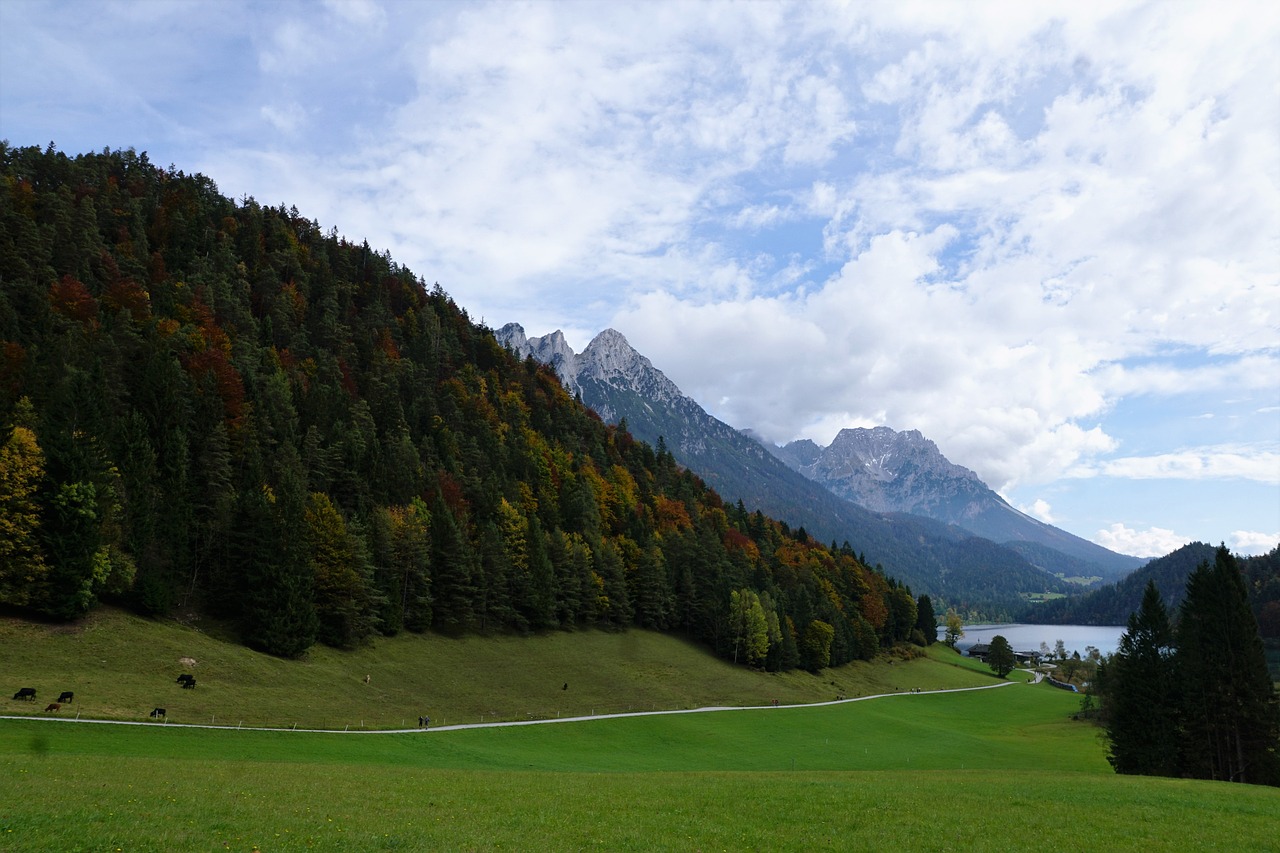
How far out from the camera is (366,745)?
44.2 m

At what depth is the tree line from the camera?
169ft

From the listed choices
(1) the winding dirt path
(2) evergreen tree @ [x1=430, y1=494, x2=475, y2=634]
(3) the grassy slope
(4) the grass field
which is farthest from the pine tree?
(2) evergreen tree @ [x1=430, y1=494, x2=475, y2=634]

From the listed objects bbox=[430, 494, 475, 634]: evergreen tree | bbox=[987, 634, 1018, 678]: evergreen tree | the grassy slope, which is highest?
bbox=[430, 494, 475, 634]: evergreen tree

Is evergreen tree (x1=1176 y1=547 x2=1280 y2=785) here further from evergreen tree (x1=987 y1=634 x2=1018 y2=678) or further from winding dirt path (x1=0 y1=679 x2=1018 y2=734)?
evergreen tree (x1=987 y1=634 x2=1018 y2=678)

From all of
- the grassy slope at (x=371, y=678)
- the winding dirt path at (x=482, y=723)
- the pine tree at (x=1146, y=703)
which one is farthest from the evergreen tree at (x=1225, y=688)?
the grassy slope at (x=371, y=678)

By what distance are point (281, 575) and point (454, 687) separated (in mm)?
20375

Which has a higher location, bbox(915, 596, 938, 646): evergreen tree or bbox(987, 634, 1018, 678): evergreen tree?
bbox(915, 596, 938, 646): evergreen tree

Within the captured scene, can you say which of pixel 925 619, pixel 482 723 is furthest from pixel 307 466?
pixel 925 619

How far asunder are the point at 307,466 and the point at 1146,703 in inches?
3717

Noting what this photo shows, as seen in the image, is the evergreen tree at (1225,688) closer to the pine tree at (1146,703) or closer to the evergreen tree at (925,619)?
the pine tree at (1146,703)

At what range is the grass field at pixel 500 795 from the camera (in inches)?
753

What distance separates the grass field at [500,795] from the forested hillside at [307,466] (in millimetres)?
11044

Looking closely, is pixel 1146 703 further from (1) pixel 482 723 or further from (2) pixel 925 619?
(2) pixel 925 619

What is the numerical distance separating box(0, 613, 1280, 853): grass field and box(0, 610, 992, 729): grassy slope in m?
0.57
